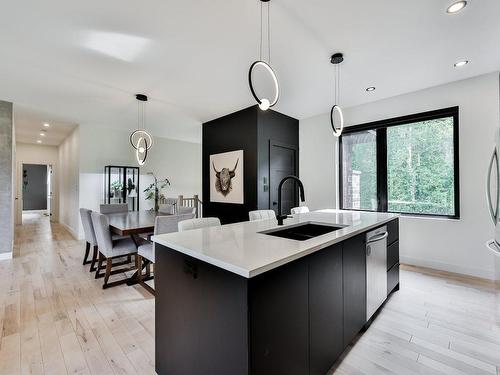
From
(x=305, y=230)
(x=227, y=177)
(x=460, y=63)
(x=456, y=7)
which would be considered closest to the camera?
(x=456, y=7)

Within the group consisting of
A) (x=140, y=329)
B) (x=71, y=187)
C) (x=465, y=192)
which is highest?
(x=71, y=187)

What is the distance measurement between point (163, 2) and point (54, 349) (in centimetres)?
292

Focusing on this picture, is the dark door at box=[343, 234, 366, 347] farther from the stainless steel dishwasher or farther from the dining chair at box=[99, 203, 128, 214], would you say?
the dining chair at box=[99, 203, 128, 214]

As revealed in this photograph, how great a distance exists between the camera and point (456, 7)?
1.97m

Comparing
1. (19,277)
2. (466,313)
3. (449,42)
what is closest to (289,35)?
(449,42)

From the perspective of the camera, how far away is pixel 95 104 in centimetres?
425

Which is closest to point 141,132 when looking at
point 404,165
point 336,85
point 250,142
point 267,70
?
point 250,142

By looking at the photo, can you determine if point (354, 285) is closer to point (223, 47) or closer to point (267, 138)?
point (223, 47)

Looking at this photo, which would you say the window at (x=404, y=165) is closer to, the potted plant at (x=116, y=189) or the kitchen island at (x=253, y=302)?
the kitchen island at (x=253, y=302)

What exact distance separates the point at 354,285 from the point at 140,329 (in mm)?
1874

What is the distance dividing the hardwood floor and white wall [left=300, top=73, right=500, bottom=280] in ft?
1.11

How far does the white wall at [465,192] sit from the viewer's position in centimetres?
309

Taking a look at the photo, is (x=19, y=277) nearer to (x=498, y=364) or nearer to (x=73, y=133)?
(x=73, y=133)

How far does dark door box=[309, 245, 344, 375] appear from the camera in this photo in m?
1.32
